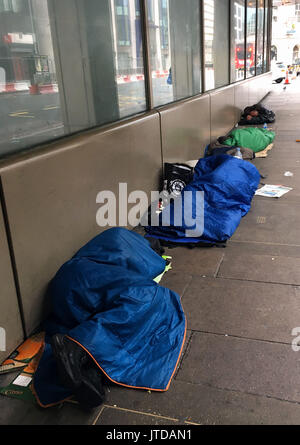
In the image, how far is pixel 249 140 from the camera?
7.18 meters

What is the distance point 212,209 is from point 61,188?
1761 millimetres

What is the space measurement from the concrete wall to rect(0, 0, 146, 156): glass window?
6.6 inches

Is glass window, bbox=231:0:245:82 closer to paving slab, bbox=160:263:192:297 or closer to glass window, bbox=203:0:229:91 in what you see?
glass window, bbox=203:0:229:91

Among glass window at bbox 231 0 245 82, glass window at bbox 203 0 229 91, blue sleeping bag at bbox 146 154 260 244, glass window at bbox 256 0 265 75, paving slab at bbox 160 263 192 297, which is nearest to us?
paving slab at bbox 160 263 192 297

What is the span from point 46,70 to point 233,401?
2382 mm

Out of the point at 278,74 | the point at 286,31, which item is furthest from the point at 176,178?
the point at 286,31

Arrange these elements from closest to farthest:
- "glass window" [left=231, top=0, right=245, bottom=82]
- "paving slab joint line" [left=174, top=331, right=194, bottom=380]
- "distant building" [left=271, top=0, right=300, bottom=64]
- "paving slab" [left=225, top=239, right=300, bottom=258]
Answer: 1. "paving slab joint line" [left=174, top=331, right=194, bottom=380]
2. "paving slab" [left=225, top=239, right=300, bottom=258]
3. "glass window" [left=231, top=0, right=245, bottom=82]
4. "distant building" [left=271, top=0, right=300, bottom=64]

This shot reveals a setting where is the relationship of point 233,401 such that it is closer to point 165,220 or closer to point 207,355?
point 207,355

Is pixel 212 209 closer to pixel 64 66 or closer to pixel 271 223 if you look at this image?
pixel 271 223

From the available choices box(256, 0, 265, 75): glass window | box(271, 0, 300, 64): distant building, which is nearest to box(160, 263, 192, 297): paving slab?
box(256, 0, 265, 75): glass window

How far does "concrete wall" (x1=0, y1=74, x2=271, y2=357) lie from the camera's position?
2.35 metres

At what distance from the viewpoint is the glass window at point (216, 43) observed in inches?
267

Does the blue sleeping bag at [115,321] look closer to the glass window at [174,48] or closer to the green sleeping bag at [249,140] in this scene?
the glass window at [174,48]

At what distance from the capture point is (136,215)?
13.5 ft
